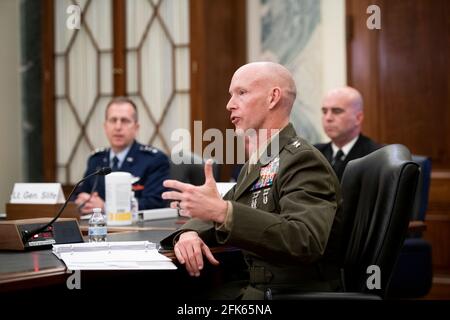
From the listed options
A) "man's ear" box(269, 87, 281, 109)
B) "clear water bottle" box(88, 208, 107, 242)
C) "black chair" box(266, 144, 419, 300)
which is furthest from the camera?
"clear water bottle" box(88, 208, 107, 242)

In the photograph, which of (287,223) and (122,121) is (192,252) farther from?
(122,121)

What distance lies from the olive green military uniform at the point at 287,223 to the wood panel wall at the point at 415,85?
2.64m

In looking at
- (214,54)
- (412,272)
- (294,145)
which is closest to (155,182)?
(412,272)

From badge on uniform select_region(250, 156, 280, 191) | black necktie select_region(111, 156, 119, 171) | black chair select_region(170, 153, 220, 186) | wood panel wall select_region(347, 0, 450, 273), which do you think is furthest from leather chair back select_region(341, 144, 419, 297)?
wood panel wall select_region(347, 0, 450, 273)

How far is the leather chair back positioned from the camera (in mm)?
1826

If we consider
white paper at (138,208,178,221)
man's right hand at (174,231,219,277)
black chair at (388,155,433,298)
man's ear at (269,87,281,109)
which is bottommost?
black chair at (388,155,433,298)

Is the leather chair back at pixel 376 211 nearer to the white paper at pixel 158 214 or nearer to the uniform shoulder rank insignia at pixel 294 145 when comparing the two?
the uniform shoulder rank insignia at pixel 294 145

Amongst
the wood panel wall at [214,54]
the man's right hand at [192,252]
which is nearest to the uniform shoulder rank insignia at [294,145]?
the man's right hand at [192,252]

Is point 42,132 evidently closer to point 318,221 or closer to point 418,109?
point 418,109

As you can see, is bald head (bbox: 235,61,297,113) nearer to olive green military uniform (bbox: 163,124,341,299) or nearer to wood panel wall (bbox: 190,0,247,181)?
olive green military uniform (bbox: 163,124,341,299)

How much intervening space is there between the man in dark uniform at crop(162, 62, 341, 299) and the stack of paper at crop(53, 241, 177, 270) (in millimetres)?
101

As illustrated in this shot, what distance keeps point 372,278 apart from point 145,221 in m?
1.39

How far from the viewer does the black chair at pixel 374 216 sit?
5.98ft

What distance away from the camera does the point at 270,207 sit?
6.31 ft
